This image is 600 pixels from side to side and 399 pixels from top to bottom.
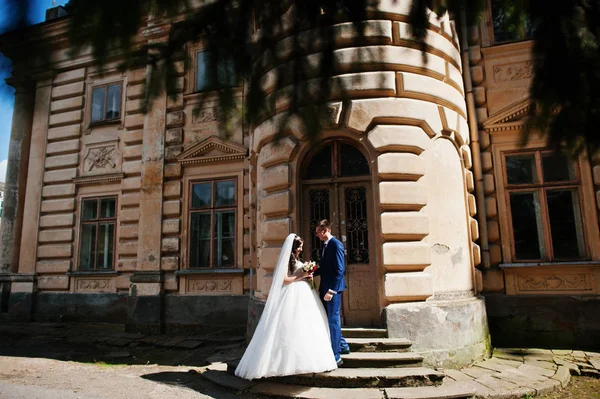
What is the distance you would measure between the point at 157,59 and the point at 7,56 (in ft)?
2.72

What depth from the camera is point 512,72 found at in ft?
26.9

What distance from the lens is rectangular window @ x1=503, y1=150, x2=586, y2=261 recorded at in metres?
7.56

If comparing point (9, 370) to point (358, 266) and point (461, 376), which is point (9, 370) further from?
point (461, 376)

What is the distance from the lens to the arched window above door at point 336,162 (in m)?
6.95

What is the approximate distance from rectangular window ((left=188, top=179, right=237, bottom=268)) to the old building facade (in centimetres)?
4

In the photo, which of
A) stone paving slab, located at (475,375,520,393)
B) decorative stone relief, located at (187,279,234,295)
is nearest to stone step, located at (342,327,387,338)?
stone paving slab, located at (475,375,520,393)

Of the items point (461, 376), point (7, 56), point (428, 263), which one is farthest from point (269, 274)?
point (7, 56)

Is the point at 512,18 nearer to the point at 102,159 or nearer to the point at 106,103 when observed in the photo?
the point at 102,159

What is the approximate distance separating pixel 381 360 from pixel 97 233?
8.64 metres

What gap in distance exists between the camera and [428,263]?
626 centimetres

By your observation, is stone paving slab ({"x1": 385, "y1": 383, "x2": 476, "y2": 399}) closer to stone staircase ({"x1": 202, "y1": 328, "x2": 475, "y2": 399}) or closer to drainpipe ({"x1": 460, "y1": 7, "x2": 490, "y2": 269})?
stone staircase ({"x1": 202, "y1": 328, "x2": 475, "y2": 399})

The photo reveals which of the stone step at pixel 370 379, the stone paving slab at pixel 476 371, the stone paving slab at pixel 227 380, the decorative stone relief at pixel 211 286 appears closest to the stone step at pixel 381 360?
the stone step at pixel 370 379

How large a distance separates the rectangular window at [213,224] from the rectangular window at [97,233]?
101 inches

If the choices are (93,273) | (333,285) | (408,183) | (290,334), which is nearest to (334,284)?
(333,285)
